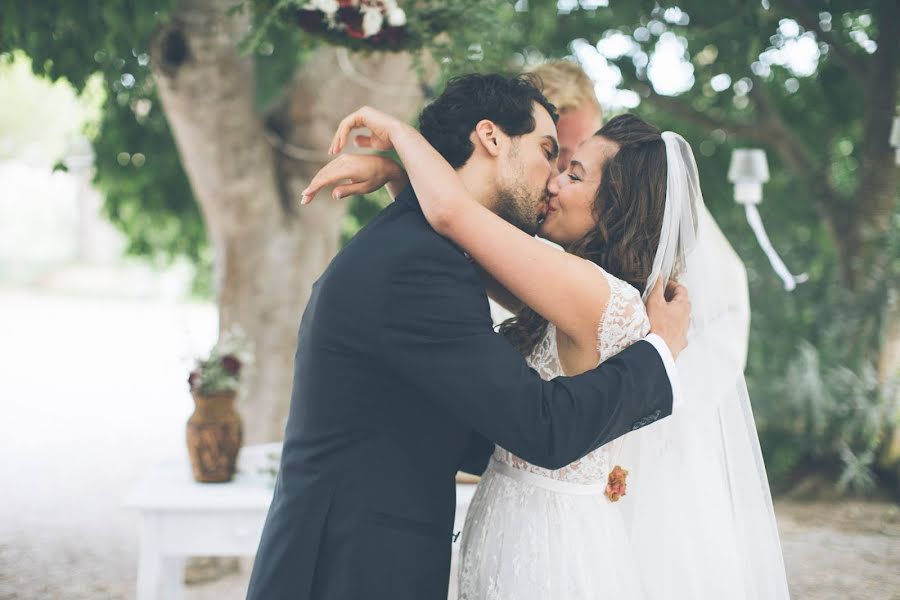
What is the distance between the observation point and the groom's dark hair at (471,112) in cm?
207

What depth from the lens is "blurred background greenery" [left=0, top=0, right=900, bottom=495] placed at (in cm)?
673

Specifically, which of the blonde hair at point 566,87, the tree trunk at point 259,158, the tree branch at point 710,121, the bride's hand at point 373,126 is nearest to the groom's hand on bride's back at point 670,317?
the bride's hand at point 373,126

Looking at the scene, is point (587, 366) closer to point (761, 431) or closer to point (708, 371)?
point (708, 371)

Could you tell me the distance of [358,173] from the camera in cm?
226

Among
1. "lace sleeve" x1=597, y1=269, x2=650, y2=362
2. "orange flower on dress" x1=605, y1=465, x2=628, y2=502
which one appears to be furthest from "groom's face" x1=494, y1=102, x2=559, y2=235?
"orange flower on dress" x1=605, y1=465, x2=628, y2=502

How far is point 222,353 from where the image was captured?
385 cm

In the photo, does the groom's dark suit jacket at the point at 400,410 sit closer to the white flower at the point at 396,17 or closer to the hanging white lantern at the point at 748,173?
the white flower at the point at 396,17

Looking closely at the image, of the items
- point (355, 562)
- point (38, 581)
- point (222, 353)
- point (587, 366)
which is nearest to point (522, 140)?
point (587, 366)

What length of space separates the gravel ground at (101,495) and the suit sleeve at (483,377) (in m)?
2.34

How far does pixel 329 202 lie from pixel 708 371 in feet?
10.9

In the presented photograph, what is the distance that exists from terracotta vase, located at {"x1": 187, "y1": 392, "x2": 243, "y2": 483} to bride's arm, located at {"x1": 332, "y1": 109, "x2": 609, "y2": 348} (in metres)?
2.12

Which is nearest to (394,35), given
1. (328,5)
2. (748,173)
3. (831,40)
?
(328,5)

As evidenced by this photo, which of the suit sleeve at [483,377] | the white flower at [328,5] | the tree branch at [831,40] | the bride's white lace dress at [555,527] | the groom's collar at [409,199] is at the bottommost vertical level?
the bride's white lace dress at [555,527]

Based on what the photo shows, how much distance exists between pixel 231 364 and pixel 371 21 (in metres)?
1.48
